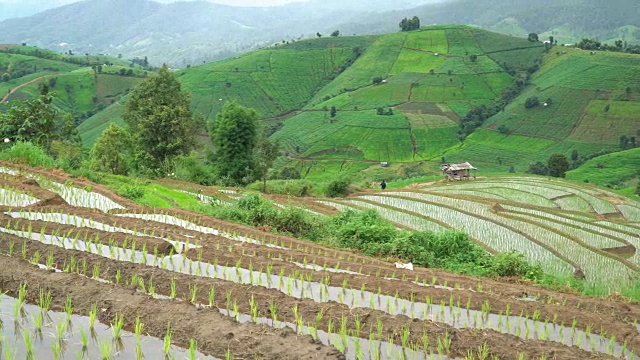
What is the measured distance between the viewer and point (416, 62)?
15225 centimetres

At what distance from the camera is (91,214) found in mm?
15734

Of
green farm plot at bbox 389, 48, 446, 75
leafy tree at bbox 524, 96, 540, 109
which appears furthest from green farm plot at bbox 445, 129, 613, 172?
green farm plot at bbox 389, 48, 446, 75

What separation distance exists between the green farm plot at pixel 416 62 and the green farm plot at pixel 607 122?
4660 centimetres

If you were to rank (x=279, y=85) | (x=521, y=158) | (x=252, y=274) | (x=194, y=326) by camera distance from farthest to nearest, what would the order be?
(x=279, y=85)
(x=521, y=158)
(x=252, y=274)
(x=194, y=326)

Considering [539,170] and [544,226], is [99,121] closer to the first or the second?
[539,170]

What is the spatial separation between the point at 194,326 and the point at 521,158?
98980 mm

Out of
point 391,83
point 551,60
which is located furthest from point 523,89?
point 391,83

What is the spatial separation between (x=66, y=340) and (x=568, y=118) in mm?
115668

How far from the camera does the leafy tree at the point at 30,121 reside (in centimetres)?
3369

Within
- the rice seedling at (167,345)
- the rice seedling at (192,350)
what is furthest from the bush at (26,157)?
the rice seedling at (192,350)

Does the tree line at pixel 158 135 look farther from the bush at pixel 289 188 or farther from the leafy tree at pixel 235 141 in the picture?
the bush at pixel 289 188

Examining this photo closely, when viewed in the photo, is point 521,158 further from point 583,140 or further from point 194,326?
point 194,326

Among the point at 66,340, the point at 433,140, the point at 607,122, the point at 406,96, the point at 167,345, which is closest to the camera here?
the point at 167,345

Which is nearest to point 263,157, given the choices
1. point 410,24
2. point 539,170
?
point 539,170
